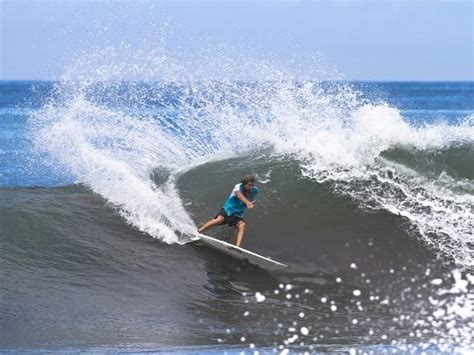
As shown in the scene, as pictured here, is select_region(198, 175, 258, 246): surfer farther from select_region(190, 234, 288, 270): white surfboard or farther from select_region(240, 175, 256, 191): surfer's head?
select_region(190, 234, 288, 270): white surfboard

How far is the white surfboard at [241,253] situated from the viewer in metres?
11.0

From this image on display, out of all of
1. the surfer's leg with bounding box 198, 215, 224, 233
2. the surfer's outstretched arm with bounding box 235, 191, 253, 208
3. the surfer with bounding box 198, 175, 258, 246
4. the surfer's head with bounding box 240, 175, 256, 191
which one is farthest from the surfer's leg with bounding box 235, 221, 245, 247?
the surfer's head with bounding box 240, 175, 256, 191

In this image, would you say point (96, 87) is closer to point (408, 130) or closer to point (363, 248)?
point (408, 130)

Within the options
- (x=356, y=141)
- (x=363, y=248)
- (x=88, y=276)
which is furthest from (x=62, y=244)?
(x=356, y=141)

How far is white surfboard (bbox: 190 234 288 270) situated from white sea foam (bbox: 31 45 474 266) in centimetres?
69

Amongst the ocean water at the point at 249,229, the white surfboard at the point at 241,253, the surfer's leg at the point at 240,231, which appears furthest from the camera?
the surfer's leg at the point at 240,231

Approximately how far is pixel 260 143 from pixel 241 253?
14.8ft

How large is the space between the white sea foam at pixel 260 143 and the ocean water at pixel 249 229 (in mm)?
37

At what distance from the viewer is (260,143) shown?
15352 mm

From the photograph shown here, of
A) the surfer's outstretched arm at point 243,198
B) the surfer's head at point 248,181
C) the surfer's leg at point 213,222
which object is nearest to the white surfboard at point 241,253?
the surfer's leg at point 213,222

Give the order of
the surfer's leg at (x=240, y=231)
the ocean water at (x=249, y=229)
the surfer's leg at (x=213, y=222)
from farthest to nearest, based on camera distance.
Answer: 1. the surfer's leg at (x=213, y=222)
2. the surfer's leg at (x=240, y=231)
3. the ocean water at (x=249, y=229)

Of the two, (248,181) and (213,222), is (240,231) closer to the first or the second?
(213,222)

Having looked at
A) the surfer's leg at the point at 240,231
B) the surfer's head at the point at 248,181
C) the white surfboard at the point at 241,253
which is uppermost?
the surfer's head at the point at 248,181

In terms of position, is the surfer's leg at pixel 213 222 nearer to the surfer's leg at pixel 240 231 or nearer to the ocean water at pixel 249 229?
the surfer's leg at pixel 240 231
